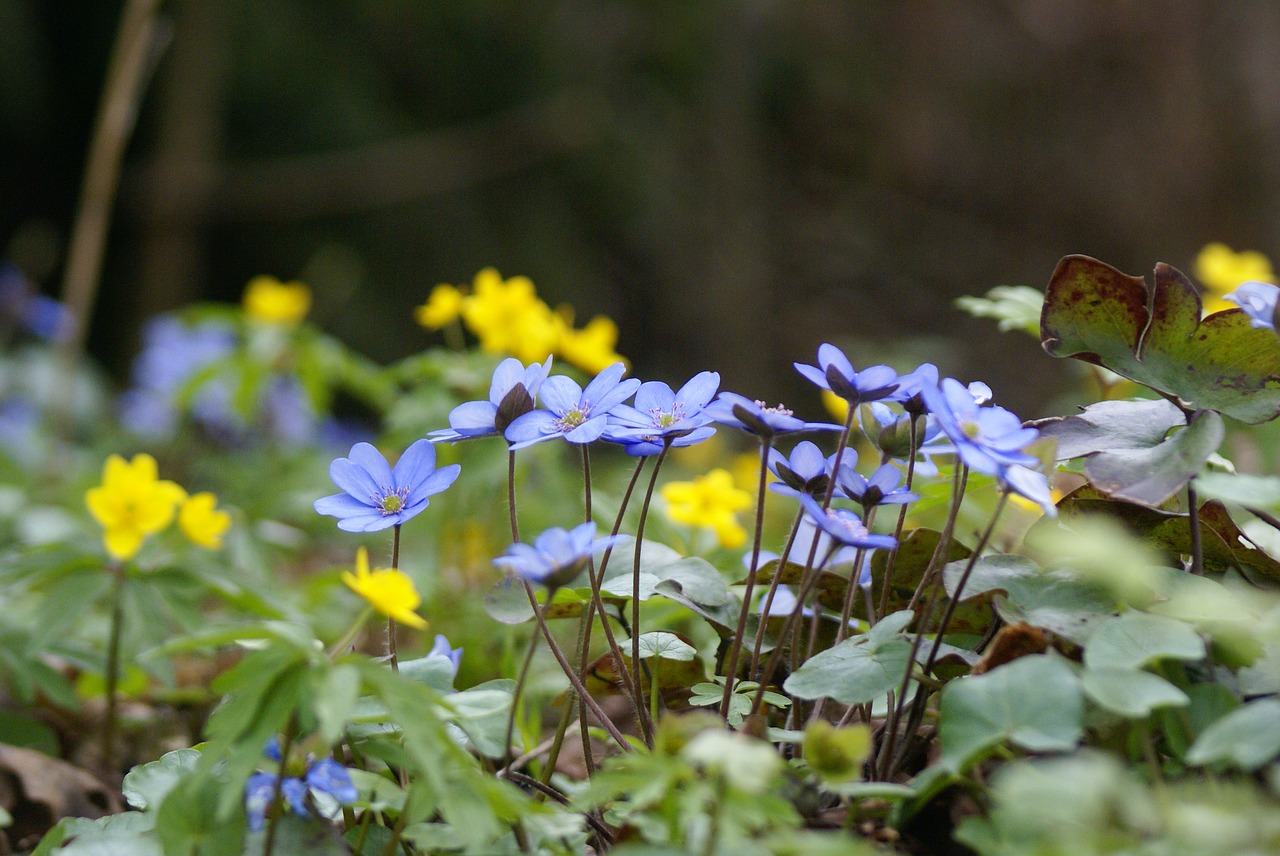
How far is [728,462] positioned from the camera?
3.58 m

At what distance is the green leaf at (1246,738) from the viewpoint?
57 centimetres

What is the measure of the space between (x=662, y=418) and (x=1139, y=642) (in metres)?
0.36

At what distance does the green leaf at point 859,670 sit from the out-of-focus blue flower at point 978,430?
149 mm

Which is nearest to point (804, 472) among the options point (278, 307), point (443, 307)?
point (443, 307)

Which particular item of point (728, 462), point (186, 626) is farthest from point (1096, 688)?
point (728, 462)

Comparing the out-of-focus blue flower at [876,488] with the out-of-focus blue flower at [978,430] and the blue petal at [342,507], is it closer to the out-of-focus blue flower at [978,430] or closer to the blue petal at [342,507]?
the out-of-focus blue flower at [978,430]

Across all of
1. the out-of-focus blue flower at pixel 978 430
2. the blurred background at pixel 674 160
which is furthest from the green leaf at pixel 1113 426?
the blurred background at pixel 674 160

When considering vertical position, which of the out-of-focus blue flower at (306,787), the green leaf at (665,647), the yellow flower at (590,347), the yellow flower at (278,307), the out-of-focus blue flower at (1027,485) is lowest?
the out-of-focus blue flower at (306,787)

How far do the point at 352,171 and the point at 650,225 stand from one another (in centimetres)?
218

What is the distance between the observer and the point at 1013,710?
63cm

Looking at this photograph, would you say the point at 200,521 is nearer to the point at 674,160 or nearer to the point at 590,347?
the point at 590,347

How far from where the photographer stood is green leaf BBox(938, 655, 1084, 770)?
2.01ft

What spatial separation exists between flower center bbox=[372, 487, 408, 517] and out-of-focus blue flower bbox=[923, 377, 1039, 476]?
1.32 feet

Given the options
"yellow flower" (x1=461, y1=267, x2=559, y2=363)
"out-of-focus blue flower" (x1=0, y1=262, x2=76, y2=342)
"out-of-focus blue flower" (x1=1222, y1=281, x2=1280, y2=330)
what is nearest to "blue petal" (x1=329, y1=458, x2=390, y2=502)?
"out-of-focus blue flower" (x1=1222, y1=281, x2=1280, y2=330)
